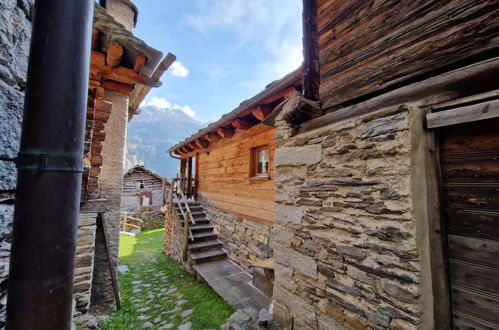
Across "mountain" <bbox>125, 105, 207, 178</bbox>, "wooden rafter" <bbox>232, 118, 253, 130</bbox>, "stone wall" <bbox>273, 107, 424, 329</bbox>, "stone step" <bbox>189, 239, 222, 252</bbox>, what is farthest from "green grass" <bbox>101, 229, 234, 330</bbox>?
"mountain" <bbox>125, 105, 207, 178</bbox>

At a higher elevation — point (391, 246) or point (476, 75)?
point (476, 75)

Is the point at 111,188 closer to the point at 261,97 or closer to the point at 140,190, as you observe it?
the point at 261,97

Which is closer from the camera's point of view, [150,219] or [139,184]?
[150,219]

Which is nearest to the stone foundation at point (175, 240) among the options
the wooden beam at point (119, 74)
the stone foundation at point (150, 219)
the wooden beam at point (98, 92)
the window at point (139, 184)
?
the wooden beam at point (119, 74)

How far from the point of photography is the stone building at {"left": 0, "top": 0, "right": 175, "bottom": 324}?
0.93 meters

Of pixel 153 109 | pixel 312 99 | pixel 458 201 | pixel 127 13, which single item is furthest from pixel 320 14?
pixel 153 109

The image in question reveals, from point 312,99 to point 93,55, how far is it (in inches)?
138

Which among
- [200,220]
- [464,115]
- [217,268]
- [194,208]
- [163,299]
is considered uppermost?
[464,115]

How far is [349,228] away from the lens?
1.96m

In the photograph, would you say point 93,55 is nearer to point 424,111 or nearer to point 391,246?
point 424,111

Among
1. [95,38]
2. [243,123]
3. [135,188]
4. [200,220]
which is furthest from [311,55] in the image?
[135,188]

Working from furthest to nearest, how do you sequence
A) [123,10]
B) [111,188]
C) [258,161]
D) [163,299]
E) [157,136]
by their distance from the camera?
1. [157,136]
2. [123,10]
3. [258,161]
4. [163,299]
5. [111,188]

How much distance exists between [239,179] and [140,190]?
1690 cm

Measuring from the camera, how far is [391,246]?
166 centimetres
